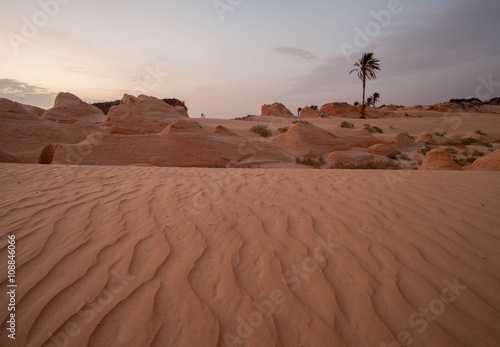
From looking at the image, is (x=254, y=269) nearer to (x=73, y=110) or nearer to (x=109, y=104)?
(x=73, y=110)

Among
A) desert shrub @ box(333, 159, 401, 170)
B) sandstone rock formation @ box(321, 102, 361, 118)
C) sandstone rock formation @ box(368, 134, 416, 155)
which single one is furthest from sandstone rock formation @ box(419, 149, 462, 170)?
sandstone rock formation @ box(321, 102, 361, 118)

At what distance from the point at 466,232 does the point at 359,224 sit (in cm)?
93

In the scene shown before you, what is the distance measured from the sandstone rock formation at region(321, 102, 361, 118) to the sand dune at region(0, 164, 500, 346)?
31.6 metres

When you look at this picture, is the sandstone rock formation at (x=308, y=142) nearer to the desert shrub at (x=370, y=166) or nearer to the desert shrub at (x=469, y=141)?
the desert shrub at (x=370, y=166)

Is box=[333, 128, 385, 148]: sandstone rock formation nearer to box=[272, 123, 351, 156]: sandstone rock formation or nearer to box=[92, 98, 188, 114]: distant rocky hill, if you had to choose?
box=[272, 123, 351, 156]: sandstone rock formation

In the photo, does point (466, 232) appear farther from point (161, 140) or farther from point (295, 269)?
point (161, 140)

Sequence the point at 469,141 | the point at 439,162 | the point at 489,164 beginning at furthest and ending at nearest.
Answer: the point at 469,141, the point at 439,162, the point at 489,164

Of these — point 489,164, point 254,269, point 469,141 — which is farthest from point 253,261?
point 469,141

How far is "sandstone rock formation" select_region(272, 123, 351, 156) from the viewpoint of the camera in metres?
10.6

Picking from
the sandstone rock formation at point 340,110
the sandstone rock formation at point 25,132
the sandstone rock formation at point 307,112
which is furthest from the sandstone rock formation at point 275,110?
the sandstone rock formation at point 25,132

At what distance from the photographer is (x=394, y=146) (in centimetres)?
Result: 1184

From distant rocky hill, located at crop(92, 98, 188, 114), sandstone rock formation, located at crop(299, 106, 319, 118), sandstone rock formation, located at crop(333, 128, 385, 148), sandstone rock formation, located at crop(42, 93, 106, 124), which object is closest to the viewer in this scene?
sandstone rock formation, located at crop(333, 128, 385, 148)

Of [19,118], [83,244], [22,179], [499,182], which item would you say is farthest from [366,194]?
[19,118]

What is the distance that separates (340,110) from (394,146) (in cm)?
2266
